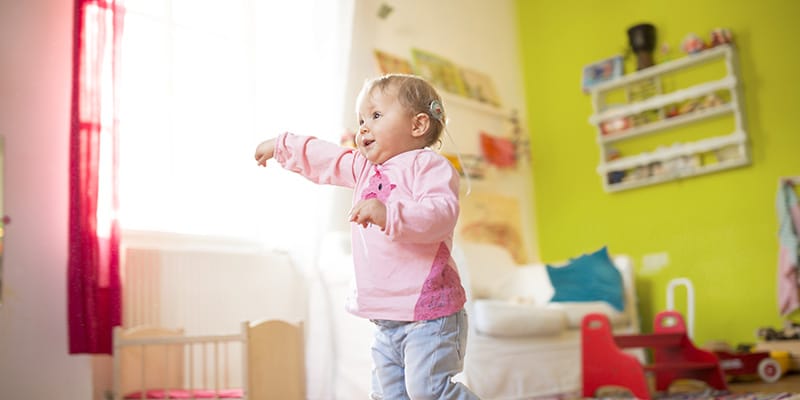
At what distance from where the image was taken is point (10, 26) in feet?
7.40

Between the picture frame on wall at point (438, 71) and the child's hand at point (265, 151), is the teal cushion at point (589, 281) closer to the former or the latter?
the picture frame on wall at point (438, 71)

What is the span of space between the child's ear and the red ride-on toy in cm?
217

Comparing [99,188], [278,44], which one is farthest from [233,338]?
[278,44]

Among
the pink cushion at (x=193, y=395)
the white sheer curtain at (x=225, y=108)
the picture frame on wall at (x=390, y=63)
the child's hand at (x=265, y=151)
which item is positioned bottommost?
the pink cushion at (x=193, y=395)

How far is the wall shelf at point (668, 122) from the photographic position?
3732 mm

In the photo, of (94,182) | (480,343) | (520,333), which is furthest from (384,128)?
(520,333)

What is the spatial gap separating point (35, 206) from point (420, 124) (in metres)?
1.48

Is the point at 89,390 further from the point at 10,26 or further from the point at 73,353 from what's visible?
the point at 10,26

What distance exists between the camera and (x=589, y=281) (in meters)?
3.37

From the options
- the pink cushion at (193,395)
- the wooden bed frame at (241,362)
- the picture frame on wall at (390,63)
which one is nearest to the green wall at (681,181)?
the picture frame on wall at (390,63)

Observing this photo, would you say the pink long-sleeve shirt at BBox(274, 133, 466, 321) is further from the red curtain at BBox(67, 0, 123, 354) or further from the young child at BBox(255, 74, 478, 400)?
the red curtain at BBox(67, 0, 123, 354)

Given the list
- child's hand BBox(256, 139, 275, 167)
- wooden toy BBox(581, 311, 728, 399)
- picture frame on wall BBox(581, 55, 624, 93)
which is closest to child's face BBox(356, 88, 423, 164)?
child's hand BBox(256, 139, 275, 167)

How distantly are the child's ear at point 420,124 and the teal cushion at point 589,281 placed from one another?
2.24 metres

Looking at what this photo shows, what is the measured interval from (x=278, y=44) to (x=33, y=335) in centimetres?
151
